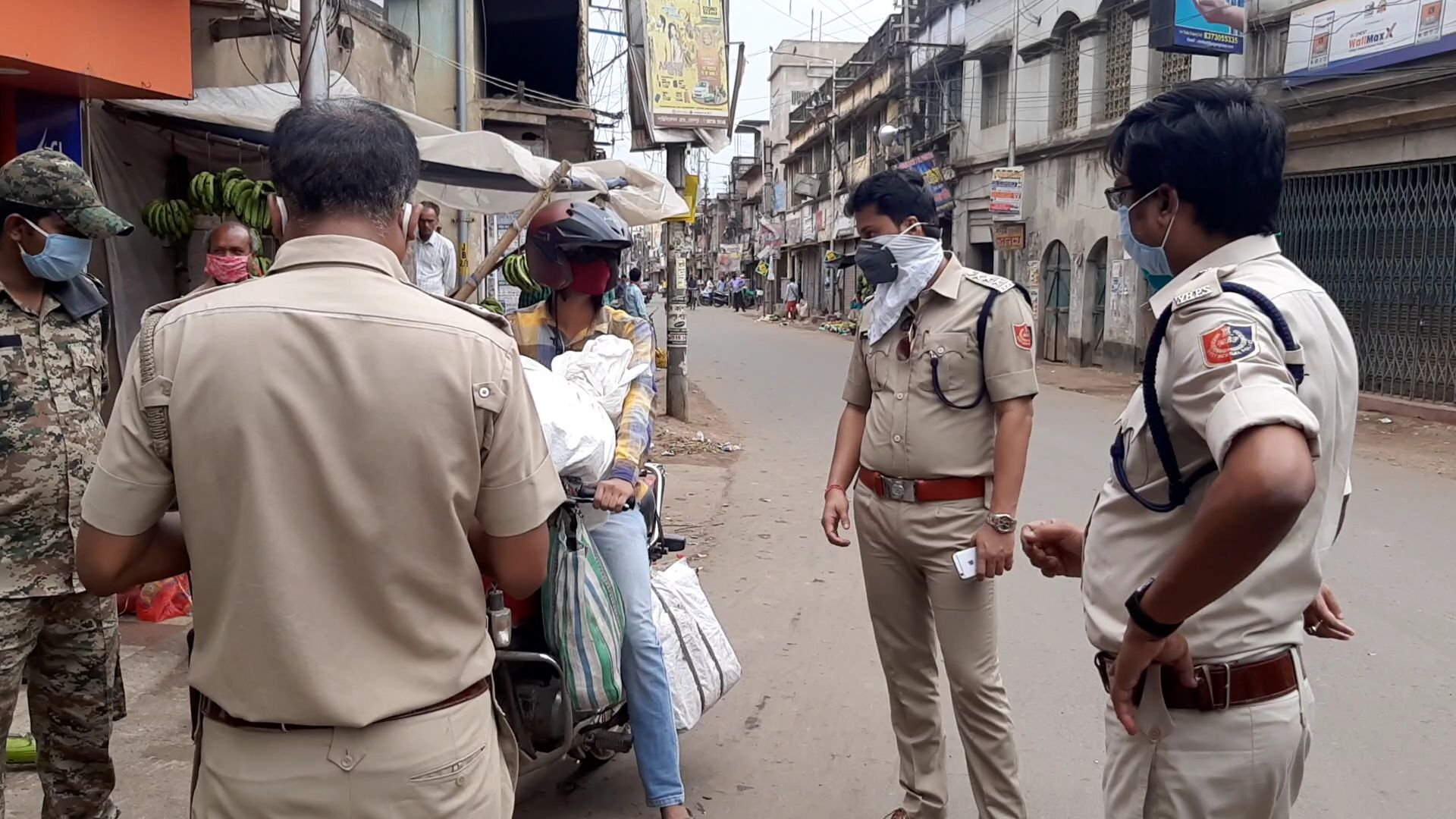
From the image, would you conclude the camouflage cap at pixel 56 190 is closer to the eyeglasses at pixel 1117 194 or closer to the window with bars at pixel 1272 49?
the eyeglasses at pixel 1117 194

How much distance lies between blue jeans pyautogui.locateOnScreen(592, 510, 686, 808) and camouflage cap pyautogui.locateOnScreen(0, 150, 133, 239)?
154cm

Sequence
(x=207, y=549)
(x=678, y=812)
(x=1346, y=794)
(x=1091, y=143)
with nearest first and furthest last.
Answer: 1. (x=207, y=549)
2. (x=678, y=812)
3. (x=1346, y=794)
4. (x=1091, y=143)

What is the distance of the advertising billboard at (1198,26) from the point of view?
14.2 meters

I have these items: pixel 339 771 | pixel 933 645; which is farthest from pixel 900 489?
pixel 339 771

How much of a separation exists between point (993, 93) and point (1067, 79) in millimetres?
3783

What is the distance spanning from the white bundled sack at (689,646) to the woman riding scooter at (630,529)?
0.43ft

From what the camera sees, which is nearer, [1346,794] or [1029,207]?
[1346,794]

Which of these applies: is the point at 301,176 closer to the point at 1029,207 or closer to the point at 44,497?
the point at 44,497

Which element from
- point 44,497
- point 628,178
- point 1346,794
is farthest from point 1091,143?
point 44,497

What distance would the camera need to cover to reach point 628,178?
8.69 metres

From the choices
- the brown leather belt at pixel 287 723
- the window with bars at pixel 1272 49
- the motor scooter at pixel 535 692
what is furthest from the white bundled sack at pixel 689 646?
the window with bars at pixel 1272 49

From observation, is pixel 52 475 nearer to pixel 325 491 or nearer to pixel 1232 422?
pixel 325 491

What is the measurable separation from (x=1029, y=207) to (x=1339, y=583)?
17536 mm

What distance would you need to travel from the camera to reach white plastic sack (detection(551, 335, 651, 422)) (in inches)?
116
